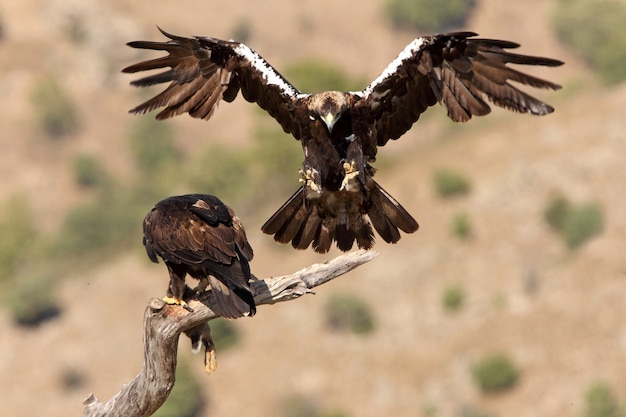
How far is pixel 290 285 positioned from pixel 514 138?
54.8 meters

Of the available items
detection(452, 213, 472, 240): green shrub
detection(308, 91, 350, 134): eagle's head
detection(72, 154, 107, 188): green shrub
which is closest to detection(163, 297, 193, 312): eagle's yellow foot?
detection(308, 91, 350, 134): eagle's head

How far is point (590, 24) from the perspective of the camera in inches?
4333

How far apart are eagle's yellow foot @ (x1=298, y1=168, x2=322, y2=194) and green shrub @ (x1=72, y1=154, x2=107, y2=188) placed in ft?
284

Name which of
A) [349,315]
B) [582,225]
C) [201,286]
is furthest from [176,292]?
[582,225]

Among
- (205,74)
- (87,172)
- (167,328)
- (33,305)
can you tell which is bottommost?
(167,328)

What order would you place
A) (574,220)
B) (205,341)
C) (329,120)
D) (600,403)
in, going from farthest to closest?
(574,220) → (600,403) → (329,120) → (205,341)

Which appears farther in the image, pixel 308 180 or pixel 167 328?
pixel 308 180

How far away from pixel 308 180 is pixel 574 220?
45.4 metres

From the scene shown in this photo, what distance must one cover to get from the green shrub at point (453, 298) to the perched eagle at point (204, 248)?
44741mm

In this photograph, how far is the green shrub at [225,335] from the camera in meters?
60.6

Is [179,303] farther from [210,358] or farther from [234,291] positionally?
[210,358]

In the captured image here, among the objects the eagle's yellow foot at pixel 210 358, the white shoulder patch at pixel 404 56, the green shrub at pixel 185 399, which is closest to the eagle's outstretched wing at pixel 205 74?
the white shoulder patch at pixel 404 56

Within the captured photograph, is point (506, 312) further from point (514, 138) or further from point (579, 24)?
point (579, 24)

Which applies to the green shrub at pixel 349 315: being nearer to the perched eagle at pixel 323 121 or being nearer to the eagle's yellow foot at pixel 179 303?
the perched eagle at pixel 323 121
